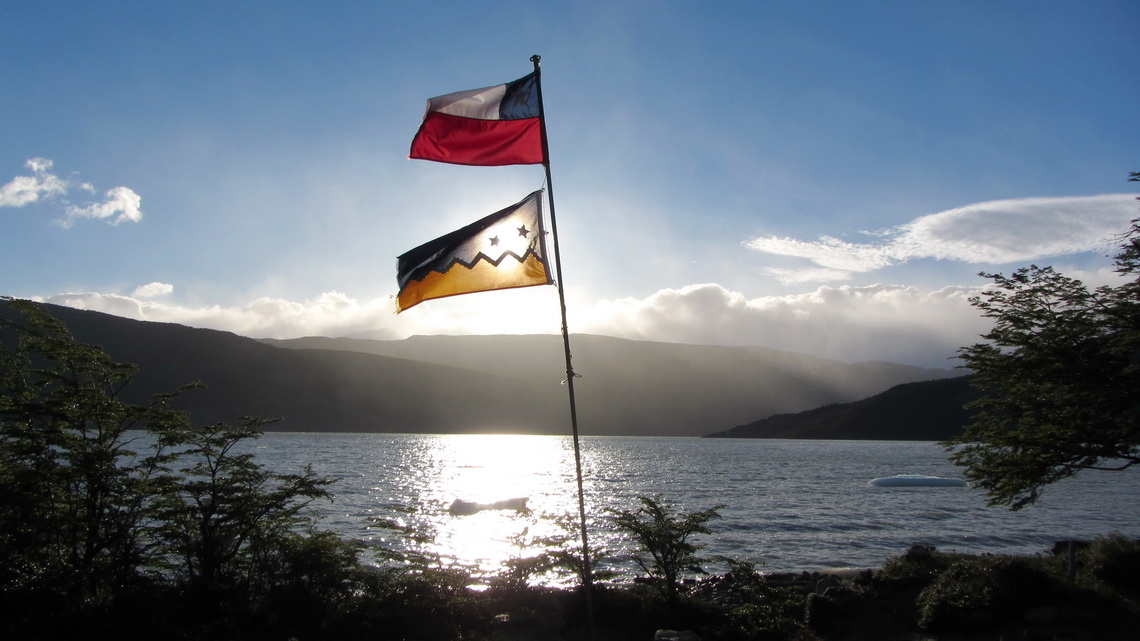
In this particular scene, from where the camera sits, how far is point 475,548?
28422mm

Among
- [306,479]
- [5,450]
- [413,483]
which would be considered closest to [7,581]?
[5,450]

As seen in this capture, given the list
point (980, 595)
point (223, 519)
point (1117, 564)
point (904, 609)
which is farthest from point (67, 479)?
point (1117, 564)

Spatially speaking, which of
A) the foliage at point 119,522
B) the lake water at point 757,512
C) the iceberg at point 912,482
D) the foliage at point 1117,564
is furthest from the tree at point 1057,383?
the iceberg at point 912,482

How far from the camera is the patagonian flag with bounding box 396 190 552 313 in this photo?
10203 mm

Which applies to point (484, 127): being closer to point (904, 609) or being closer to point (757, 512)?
point (904, 609)

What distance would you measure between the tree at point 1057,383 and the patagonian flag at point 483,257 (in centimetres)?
1091

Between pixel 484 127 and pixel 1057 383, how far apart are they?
41.0ft

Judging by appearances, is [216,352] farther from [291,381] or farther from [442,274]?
[442,274]

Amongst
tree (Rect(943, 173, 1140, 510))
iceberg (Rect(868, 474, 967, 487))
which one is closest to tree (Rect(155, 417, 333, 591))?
tree (Rect(943, 173, 1140, 510))

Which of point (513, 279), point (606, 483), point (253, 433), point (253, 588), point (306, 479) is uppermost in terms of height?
point (513, 279)

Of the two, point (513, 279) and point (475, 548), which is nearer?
point (513, 279)

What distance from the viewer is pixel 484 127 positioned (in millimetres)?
10539

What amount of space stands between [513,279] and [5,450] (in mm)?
8436

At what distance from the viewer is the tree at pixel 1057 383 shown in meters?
13.5
